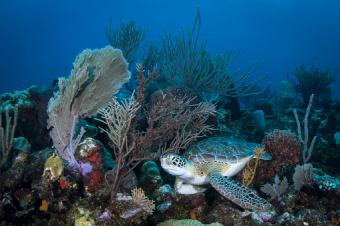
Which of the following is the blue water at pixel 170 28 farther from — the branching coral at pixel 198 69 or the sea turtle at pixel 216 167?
the sea turtle at pixel 216 167

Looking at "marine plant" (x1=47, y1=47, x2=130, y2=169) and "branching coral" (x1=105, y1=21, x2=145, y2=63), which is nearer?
"marine plant" (x1=47, y1=47, x2=130, y2=169)

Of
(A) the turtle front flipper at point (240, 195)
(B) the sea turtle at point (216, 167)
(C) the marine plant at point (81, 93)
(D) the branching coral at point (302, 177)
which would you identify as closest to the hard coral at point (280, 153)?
(B) the sea turtle at point (216, 167)

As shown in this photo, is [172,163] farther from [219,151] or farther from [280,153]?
[280,153]

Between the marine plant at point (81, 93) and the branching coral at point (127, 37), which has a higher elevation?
the branching coral at point (127, 37)

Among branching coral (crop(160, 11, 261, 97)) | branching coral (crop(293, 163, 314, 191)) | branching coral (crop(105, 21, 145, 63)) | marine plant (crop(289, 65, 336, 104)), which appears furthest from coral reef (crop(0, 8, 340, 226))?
marine plant (crop(289, 65, 336, 104))

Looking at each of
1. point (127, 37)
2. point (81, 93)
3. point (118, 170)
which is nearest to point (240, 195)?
point (118, 170)

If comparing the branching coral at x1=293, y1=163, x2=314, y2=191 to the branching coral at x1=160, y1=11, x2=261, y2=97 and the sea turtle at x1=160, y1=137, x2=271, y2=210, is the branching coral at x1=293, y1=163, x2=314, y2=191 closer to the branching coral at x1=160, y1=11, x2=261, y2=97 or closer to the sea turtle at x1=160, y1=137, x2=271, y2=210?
the sea turtle at x1=160, y1=137, x2=271, y2=210

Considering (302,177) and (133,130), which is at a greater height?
(133,130)

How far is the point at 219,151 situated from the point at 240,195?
3.73 ft

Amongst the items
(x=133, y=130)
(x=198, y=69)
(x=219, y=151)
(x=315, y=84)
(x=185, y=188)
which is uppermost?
(x=198, y=69)

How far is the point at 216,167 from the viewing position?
4.76 metres

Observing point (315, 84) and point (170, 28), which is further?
point (170, 28)

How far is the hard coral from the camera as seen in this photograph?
5168 mm

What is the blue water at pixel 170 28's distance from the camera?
76875 millimetres
